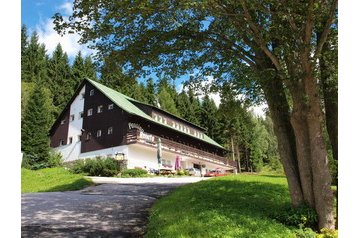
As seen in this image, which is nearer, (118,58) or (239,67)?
(118,58)

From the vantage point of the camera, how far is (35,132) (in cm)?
3816

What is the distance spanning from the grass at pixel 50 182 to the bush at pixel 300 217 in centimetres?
1326

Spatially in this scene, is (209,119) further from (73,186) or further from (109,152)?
(73,186)

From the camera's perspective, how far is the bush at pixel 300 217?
9.23 metres

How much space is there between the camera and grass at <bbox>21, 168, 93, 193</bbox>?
67.9ft

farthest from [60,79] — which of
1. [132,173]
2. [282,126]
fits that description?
[282,126]

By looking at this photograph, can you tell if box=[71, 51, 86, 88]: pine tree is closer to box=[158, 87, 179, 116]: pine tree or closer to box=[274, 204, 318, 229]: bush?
box=[158, 87, 179, 116]: pine tree

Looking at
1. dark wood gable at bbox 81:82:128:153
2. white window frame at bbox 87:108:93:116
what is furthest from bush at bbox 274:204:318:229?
white window frame at bbox 87:108:93:116

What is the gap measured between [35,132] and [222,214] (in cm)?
3240

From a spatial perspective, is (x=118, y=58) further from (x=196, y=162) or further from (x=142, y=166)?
(x=196, y=162)

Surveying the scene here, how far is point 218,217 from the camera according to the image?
372 inches
